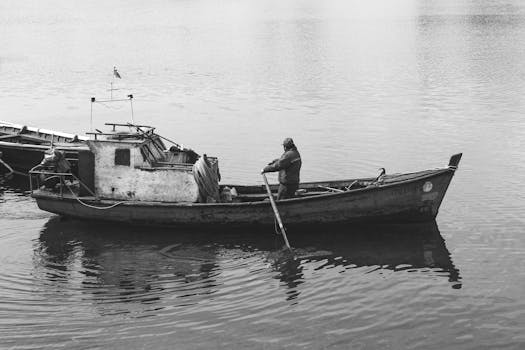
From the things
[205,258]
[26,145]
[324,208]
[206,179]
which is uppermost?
[26,145]

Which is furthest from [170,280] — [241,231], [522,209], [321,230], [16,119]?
[16,119]

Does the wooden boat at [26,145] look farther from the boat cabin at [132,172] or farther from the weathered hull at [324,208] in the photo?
the weathered hull at [324,208]

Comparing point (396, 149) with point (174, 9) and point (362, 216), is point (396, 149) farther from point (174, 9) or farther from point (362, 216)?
point (174, 9)

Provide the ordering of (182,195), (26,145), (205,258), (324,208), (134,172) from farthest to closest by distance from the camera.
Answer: (26,145)
(134,172)
(182,195)
(324,208)
(205,258)

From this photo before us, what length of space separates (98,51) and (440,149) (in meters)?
43.1

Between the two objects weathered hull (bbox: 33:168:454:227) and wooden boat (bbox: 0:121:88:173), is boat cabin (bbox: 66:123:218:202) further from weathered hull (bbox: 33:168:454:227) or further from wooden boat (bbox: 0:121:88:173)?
wooden boat (bbox: 0:121:88:173)

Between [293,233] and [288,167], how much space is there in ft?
6.09

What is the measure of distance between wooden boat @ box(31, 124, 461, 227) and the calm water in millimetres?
621

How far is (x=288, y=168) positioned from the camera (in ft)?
62.2

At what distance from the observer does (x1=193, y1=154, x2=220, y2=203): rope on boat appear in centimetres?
1886

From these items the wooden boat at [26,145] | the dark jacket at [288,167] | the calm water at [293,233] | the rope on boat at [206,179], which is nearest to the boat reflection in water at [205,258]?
the calm water at [293,233]

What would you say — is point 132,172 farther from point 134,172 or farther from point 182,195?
point 182,195

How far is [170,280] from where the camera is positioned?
54.8 ft

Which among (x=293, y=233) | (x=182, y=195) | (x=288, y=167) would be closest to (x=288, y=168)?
(x=288, y=167)
